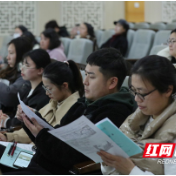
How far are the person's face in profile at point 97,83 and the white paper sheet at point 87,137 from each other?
1.44ft

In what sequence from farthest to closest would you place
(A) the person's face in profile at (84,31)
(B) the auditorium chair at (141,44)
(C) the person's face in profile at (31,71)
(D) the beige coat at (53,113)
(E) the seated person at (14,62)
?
(A) the person's face in profile at (84,31), (B) the auditorium chair at (141,44), (E) the seated person at (14,62), (C) the person's face in profile at (31,71), (D) the beige coat at (53,113)

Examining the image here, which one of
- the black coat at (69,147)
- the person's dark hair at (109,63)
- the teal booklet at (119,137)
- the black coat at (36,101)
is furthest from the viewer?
the black coat at (36,101)

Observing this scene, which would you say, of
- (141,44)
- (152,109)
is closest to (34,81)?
(152,109)

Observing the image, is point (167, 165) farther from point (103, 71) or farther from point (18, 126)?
point (18, 126)

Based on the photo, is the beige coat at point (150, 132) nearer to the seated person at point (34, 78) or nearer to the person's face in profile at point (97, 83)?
the person's face in profile at point (97, 83)

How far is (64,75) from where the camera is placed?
6.95ft

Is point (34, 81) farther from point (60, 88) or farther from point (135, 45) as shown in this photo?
point (135, 45)

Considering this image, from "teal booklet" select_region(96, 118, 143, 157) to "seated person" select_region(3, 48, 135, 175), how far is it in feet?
1.32

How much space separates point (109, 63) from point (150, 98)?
40 centimetres

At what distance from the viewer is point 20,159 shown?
1887 millimetres

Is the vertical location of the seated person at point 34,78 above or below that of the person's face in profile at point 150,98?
below

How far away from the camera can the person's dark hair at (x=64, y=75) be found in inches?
82.5

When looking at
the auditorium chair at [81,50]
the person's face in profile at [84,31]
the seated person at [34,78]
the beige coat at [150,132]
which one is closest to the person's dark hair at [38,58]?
the seated person at [34,78]

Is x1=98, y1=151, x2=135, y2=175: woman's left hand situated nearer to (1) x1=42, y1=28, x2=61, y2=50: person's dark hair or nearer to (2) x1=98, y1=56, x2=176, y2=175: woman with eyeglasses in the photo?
(2) x1=98, y1=56, x2=176, y2=175: woman with eyeglasses
